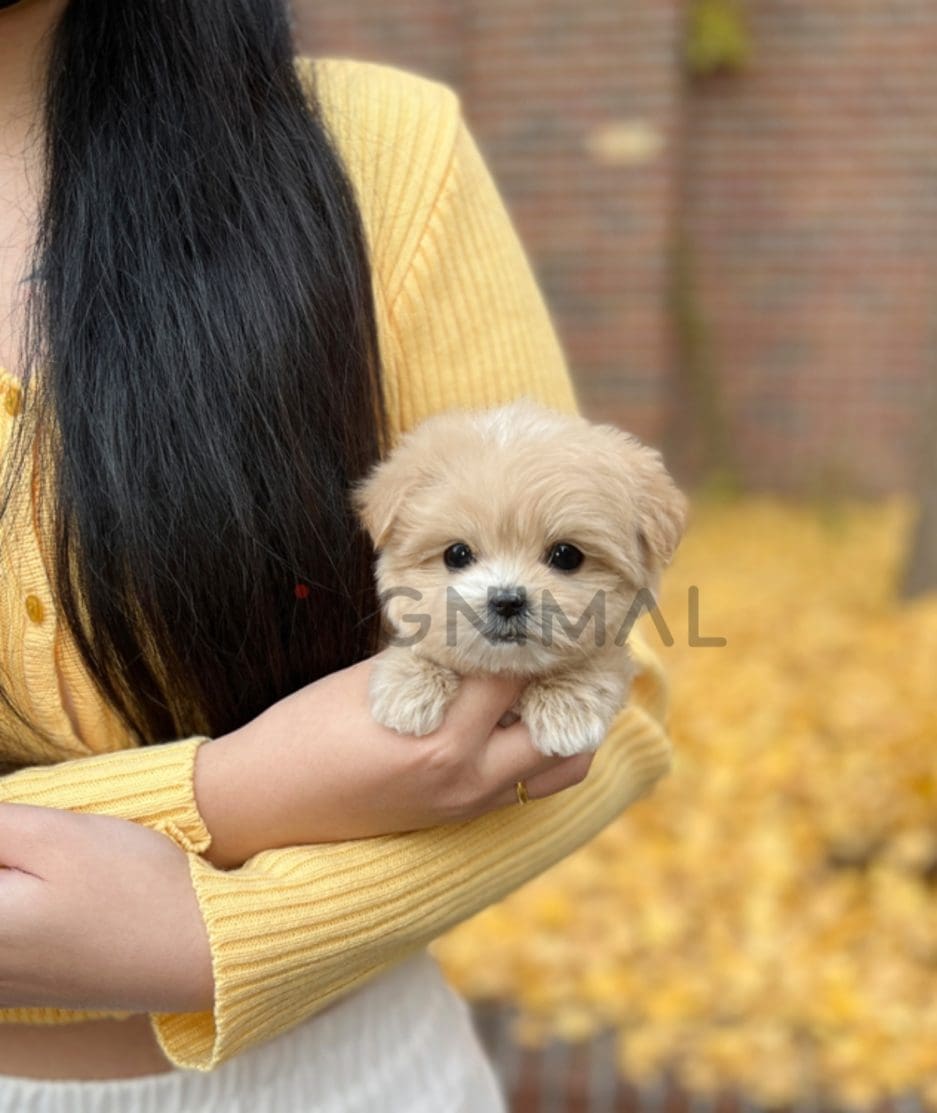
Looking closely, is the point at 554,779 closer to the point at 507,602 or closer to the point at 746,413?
the point at 507,602

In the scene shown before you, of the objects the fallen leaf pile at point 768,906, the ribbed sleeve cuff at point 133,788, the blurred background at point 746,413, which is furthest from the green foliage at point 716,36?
the ribbed sleeve cuff at point 133,788

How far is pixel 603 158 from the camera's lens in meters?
6.05

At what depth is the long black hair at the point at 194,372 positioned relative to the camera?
123 centimetres

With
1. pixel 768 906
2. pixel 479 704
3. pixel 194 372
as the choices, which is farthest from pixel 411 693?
pixel 768 906

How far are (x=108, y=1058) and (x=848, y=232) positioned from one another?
6036 mm

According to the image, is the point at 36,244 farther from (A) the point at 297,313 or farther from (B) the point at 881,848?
(B) the point at 881,848

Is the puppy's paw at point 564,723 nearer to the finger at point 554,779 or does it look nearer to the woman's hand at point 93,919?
the finger at point 554,779

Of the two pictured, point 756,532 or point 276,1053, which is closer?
point 276,1053

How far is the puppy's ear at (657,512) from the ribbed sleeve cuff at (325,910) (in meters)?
0.32

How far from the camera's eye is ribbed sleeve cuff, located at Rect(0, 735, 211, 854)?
1.19 m

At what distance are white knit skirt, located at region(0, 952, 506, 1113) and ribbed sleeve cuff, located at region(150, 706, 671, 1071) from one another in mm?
160

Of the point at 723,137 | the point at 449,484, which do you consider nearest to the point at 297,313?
the point at 449,484

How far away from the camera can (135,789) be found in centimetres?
120

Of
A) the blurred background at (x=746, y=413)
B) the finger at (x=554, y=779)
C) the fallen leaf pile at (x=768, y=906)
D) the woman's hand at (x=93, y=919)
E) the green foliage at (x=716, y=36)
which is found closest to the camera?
the woman's hand at (x=93, y=919)
